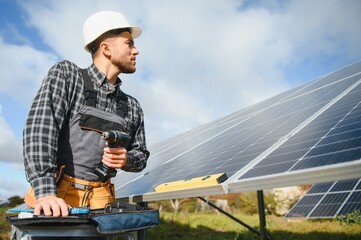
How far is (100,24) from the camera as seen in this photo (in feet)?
8.19

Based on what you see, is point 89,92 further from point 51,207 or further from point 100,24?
point 51,207

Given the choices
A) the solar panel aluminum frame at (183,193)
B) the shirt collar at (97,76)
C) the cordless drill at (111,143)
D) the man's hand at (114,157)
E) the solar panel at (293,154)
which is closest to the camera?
the cordless drill at (111,143)

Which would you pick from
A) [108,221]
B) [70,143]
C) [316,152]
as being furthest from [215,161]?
[108,221]

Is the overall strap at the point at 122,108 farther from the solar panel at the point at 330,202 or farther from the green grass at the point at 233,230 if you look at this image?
the green grass at the point at 233,230

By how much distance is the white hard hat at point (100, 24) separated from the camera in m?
2.49

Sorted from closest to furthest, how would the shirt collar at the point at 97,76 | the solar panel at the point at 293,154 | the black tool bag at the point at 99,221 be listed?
the black tool bag at the point at 99,221, the solar panel at the point at 293,154, the shirt collar at the point at 97,76

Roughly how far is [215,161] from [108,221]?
2594 millimetres

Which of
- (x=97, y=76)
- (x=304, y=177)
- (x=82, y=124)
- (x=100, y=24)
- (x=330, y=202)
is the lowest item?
(x=330, y=202)

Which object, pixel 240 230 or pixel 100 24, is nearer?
pixel 100 24

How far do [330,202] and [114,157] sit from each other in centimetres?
619

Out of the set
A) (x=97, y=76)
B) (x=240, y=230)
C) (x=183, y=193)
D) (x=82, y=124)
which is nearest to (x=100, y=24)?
(x=97, y=76)

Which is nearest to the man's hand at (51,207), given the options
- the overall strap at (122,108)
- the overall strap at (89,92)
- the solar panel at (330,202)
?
the overall strap at (89,92)

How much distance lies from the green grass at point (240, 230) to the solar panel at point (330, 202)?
61 centimetres

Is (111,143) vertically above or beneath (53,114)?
beneath
